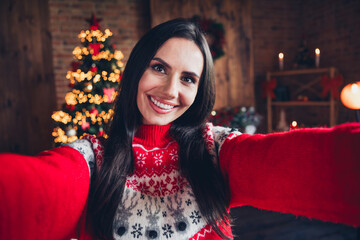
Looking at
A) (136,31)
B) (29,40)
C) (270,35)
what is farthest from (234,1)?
(29,40)

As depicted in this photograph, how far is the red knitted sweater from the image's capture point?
0.54 m

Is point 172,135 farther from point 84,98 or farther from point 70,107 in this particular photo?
point 70,107

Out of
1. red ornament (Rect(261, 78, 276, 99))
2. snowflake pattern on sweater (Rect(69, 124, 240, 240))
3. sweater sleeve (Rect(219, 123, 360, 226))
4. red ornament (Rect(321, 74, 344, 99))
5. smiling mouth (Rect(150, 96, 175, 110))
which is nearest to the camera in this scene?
sweater sleeve (Rect(219, 123, 360, 226))

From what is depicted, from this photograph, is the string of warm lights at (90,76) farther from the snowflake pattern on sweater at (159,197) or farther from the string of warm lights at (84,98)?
the snowflake pattern on sweater at (159,197)

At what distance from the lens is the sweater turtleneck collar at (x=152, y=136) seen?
904mm

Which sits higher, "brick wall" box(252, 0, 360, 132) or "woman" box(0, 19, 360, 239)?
"brick wall" box(252, 0, 360, 132)

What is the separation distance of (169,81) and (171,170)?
0.28 meters

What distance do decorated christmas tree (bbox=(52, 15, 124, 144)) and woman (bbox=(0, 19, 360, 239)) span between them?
2201mm

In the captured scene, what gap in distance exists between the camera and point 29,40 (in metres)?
3.82

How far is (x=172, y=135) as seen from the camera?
941 mm

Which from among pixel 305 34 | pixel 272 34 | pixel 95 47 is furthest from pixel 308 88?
pixel 95 47

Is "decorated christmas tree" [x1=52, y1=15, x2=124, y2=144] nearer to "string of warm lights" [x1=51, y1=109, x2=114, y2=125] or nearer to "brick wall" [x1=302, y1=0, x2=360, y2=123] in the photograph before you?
"string of warm lights" [x1=51, y1=109, x2=114, y2=125]

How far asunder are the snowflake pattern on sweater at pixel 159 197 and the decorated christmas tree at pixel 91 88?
226cm

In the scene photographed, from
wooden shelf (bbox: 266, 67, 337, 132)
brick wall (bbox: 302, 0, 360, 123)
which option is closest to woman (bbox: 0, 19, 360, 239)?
wooden shelf (bbox: 266, 67, 337, 132)
